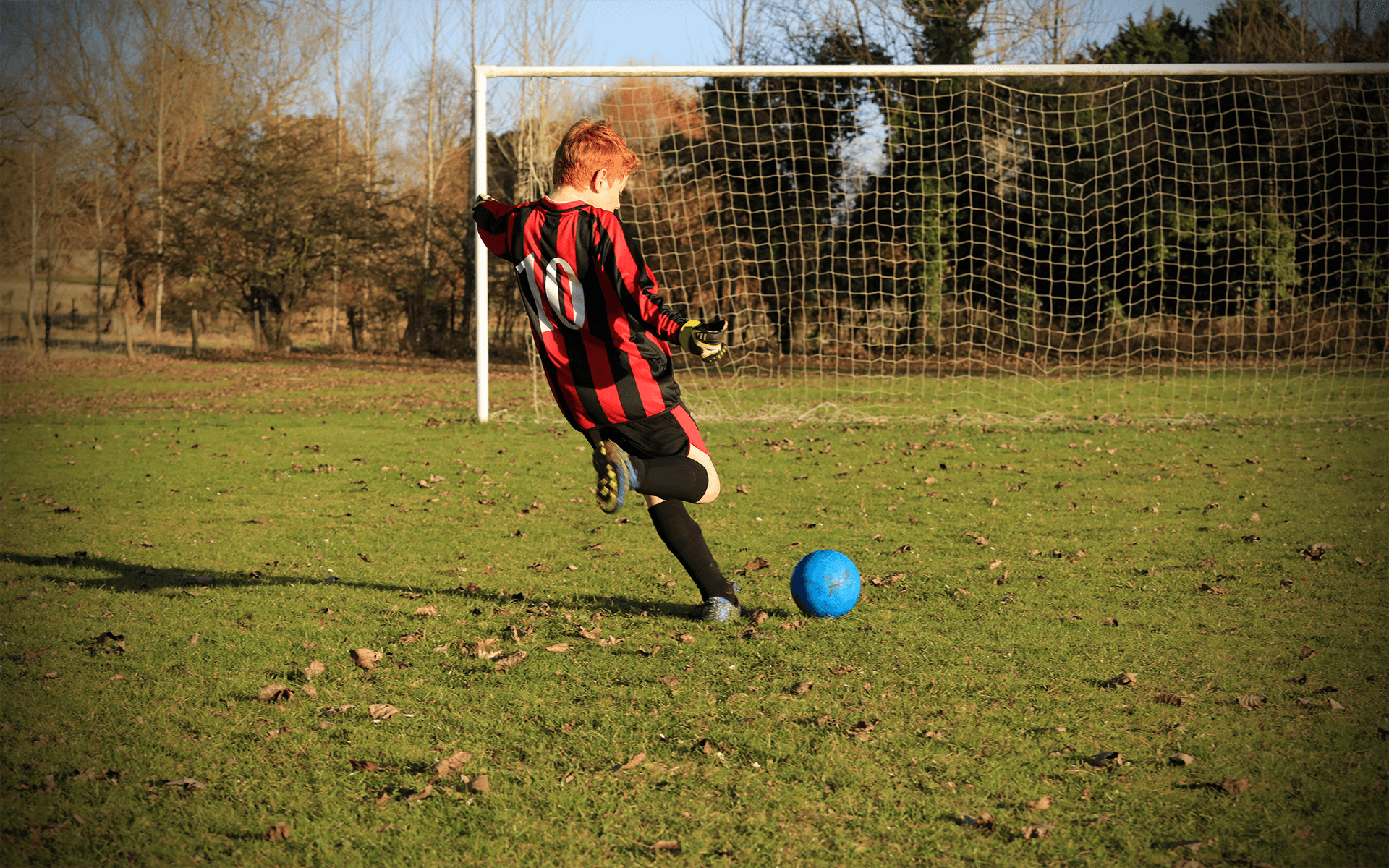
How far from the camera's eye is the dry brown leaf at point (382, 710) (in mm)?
3250

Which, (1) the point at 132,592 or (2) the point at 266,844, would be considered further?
(1) the point at 132,592

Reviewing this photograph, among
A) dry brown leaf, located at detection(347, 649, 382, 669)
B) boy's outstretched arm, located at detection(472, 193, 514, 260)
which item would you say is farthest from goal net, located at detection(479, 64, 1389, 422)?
dry brown leaf, located at detection(347, 649, 382, 669)

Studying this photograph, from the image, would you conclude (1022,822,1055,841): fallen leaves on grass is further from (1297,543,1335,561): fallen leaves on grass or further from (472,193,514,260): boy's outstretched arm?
(1297,543,1335,561): fallen leaves on grass

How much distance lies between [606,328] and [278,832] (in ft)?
6.99

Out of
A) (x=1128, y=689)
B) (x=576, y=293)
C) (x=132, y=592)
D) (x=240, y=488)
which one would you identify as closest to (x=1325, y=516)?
(x=1128, y=689)

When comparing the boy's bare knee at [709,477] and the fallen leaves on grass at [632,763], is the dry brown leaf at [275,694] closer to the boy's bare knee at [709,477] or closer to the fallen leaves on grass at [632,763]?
the fallen leaves on grass at [632,763]

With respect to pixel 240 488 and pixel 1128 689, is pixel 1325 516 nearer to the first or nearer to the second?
pixel 1128 689

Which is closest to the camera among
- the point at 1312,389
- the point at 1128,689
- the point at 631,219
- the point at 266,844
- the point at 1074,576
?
the point at 266,844

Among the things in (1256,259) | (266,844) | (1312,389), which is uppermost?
(1256,259)

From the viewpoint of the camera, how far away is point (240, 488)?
7703 mm

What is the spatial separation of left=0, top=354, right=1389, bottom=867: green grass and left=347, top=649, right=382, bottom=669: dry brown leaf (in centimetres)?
5

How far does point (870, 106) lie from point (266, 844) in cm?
2022

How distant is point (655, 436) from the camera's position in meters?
4.03

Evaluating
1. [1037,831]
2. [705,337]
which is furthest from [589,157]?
[1037,831]
